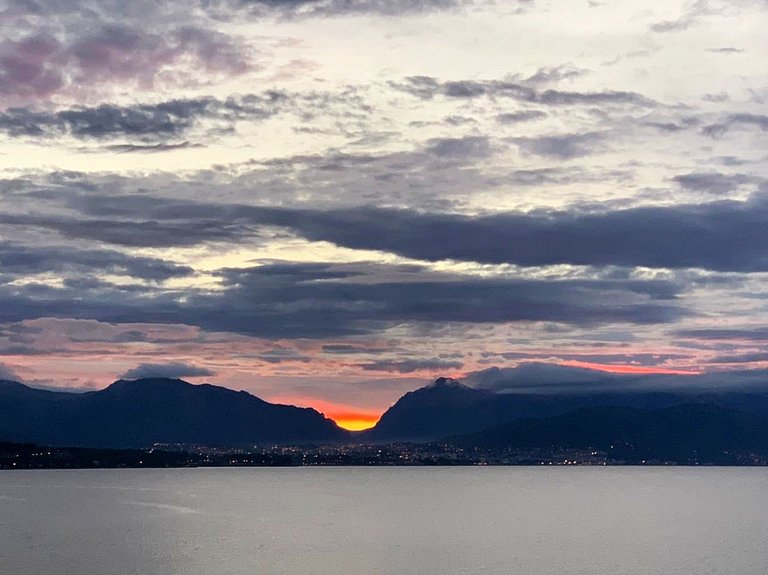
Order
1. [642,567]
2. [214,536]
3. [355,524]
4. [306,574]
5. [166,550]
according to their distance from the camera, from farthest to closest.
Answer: [355,524] → [214,536] → [166,550] → [642,567] → [306,574]

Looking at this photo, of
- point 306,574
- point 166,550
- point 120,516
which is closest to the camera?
point 306,574

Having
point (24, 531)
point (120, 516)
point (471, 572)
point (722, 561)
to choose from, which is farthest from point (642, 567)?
point (120, 516)

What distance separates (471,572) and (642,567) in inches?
856

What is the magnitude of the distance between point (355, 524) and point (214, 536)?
108 feet

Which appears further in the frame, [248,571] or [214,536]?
[214,536]

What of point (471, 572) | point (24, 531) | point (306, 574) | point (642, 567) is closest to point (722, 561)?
point (642, 567)

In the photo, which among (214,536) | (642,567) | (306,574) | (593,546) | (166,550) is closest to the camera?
(306,574)

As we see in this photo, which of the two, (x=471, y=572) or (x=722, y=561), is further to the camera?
(x=722, y=561)

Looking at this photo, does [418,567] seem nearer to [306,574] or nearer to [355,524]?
[306,574]

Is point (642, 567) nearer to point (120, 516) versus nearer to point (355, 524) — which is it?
point (355, 524)

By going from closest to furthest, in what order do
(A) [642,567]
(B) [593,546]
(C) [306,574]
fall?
(C) [306,574] < (A) [642,567] < (B) [593,546]

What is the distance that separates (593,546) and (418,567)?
34.3m

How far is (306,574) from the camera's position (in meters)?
116

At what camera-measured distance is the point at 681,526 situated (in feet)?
612
